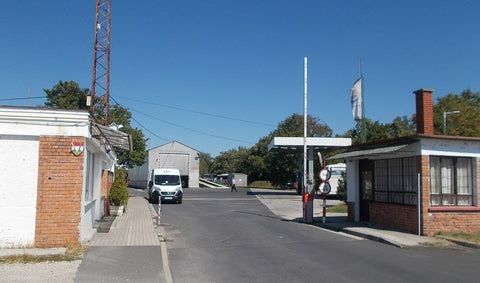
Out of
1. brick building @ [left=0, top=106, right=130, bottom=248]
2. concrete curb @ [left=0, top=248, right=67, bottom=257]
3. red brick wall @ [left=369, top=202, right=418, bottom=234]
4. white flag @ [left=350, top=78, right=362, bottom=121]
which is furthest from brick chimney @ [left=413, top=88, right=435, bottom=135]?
concrete curb @ [left=0, top=248, right=67, bottom=257]

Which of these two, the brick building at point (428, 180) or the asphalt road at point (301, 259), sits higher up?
the brick building at point (428, 180)

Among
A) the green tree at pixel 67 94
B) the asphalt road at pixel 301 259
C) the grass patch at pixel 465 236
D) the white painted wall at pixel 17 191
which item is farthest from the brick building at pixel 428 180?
the green tree at pixel 67 94

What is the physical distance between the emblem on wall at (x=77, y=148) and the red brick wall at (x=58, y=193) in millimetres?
94

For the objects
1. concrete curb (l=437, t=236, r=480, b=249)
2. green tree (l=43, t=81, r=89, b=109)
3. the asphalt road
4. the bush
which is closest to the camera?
the asphalt road

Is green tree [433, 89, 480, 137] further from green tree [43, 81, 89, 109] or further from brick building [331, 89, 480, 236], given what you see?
green tree [43, 81, 89, 109]

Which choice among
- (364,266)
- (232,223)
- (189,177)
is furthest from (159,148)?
(364,266)

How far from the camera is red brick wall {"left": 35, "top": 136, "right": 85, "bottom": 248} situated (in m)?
10.3

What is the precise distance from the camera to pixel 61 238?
10.4 metres

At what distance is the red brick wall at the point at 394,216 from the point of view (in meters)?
14.3

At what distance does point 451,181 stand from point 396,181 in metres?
1.81

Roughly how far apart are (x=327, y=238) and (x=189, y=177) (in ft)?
173

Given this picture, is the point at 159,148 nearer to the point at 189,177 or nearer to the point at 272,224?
the point at 189,177

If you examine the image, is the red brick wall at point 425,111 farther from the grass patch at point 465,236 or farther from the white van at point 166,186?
the white van at point 166,186

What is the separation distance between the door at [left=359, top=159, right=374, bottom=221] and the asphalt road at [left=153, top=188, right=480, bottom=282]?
3032 millimetres
